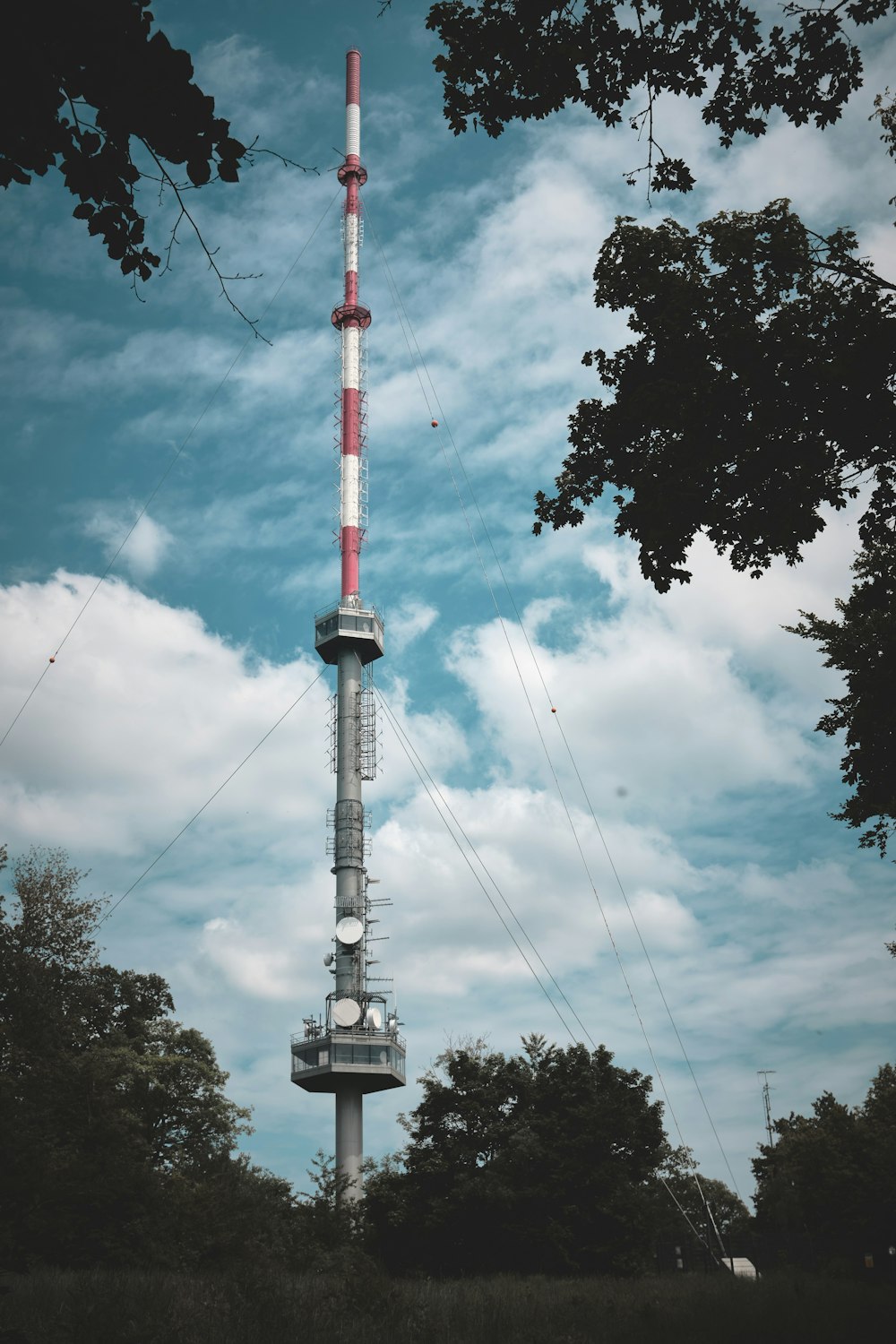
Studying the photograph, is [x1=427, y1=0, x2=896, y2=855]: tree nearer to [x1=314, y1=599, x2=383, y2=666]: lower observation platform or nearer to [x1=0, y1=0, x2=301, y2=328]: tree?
[x1=0, y1=0, x2=301, y2=328]: tree

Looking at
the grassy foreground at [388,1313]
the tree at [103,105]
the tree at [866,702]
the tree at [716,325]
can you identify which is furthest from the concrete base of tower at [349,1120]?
the tree at [103,105]

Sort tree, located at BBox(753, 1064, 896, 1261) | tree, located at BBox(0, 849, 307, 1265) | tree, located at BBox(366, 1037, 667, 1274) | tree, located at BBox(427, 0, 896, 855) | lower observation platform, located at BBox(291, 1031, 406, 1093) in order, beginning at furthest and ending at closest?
lower observation platform, located at BBox(291, 1031, 406, 1093)
tree, located at BBox(753, 1064, 896, 1261)
tree, located at BBox(366, 1037, 667, 1274)
tree, located at BBox(0, 849, 307, 1265)
tree, located at BBox(427, 0, 896, 855)

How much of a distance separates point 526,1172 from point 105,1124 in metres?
14.5

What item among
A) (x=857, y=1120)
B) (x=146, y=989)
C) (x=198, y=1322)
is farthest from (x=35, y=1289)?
(x=857, y=1120)

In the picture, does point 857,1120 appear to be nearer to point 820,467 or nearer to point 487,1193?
point 487,1193

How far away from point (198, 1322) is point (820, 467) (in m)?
16.1

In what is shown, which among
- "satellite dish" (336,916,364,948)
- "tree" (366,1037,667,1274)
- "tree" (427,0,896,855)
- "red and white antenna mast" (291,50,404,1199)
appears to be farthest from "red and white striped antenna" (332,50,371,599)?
"tree" (427,0,896,855)

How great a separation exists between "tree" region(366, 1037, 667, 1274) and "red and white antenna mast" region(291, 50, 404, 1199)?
24.1 m

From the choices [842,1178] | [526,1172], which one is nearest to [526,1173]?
[526,1172]

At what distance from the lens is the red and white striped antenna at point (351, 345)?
72.4m

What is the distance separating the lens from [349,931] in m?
66.3

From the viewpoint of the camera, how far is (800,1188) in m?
57.3

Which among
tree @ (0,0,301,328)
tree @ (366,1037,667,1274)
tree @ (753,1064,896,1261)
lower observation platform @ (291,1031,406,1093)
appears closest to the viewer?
tree @ (0,0,301,328)

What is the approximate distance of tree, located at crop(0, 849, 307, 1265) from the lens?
25000 millimetres
